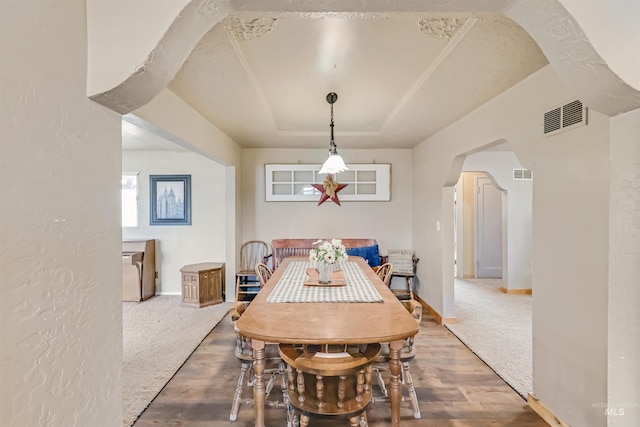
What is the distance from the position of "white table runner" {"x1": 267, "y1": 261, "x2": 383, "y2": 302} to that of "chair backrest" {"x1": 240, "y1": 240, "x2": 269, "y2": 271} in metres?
1.90

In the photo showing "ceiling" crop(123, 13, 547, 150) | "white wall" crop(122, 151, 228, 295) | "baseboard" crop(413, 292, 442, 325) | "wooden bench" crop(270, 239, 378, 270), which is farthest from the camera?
"white wall" crop(122, 151, 228, 295)

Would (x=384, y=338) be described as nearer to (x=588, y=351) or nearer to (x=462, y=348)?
(x=588, y=351)

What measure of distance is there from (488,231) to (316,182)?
379 cm

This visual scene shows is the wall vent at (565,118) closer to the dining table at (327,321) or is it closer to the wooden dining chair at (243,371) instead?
the dining table at (327,321)

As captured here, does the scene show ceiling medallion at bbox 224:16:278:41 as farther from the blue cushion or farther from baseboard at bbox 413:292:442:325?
baseboard at bbox 413:292:442:325

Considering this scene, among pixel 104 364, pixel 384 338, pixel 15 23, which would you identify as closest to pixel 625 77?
pixel 384 338

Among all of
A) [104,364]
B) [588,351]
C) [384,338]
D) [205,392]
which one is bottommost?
[205,392]

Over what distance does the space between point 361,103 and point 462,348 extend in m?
2.66

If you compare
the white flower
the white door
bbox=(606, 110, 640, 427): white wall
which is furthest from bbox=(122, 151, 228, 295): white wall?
the white door

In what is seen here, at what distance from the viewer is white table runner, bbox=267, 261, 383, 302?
2.10 metres

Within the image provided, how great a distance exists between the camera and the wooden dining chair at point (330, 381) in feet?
4.84

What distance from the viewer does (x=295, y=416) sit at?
Answer: 6.13 ft

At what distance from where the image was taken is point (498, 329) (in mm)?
3508

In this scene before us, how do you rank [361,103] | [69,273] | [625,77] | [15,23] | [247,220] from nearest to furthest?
[15,23] < [69,273] < [625,77] < [361,103] < [247,220]
